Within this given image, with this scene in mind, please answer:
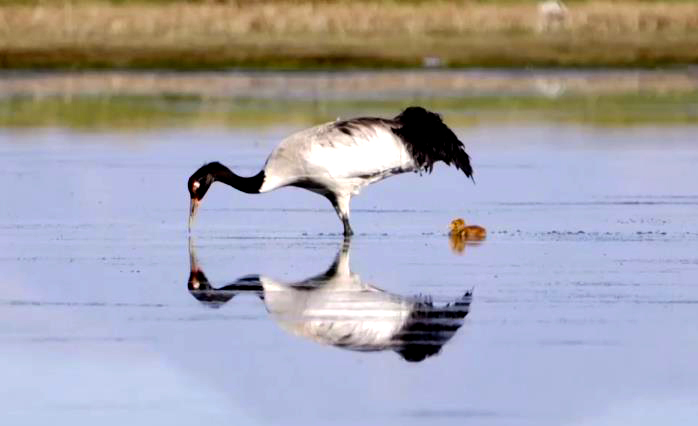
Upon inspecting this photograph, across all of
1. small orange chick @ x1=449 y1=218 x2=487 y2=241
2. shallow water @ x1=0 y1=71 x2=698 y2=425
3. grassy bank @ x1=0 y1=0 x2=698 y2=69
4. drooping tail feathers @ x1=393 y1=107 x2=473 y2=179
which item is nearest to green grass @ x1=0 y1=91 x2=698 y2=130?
shallow water @ x1=0 y1=71 x2=698 y2=425

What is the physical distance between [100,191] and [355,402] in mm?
10263

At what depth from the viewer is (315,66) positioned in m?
41.3

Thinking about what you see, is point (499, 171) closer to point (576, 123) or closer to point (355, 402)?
point (576, 123)

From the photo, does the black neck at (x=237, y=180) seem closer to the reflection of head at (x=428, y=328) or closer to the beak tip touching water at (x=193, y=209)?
the beak tip touching water at (x=193, y=209)

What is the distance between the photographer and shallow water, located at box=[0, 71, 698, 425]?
9086 mm

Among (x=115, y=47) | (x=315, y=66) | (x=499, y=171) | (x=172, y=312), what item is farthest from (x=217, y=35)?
(x=172, y=312)

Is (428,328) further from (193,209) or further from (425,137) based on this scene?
(425,137)

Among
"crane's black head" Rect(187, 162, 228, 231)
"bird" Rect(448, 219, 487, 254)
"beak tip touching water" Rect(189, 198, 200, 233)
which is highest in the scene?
"crane's black head" Rect(187, 162, 228, 231)

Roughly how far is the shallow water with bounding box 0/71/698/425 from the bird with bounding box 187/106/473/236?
0.39 m

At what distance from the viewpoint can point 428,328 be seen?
10812 millimetres

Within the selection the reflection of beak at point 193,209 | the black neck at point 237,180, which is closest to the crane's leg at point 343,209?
the black neck at point 237,180

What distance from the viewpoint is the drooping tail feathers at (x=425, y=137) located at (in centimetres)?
1577

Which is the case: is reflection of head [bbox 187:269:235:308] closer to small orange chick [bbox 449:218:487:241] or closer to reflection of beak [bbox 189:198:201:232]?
reflection of beak [bbox 189:198:201:232]

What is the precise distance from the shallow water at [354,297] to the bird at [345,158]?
39 centimetres
